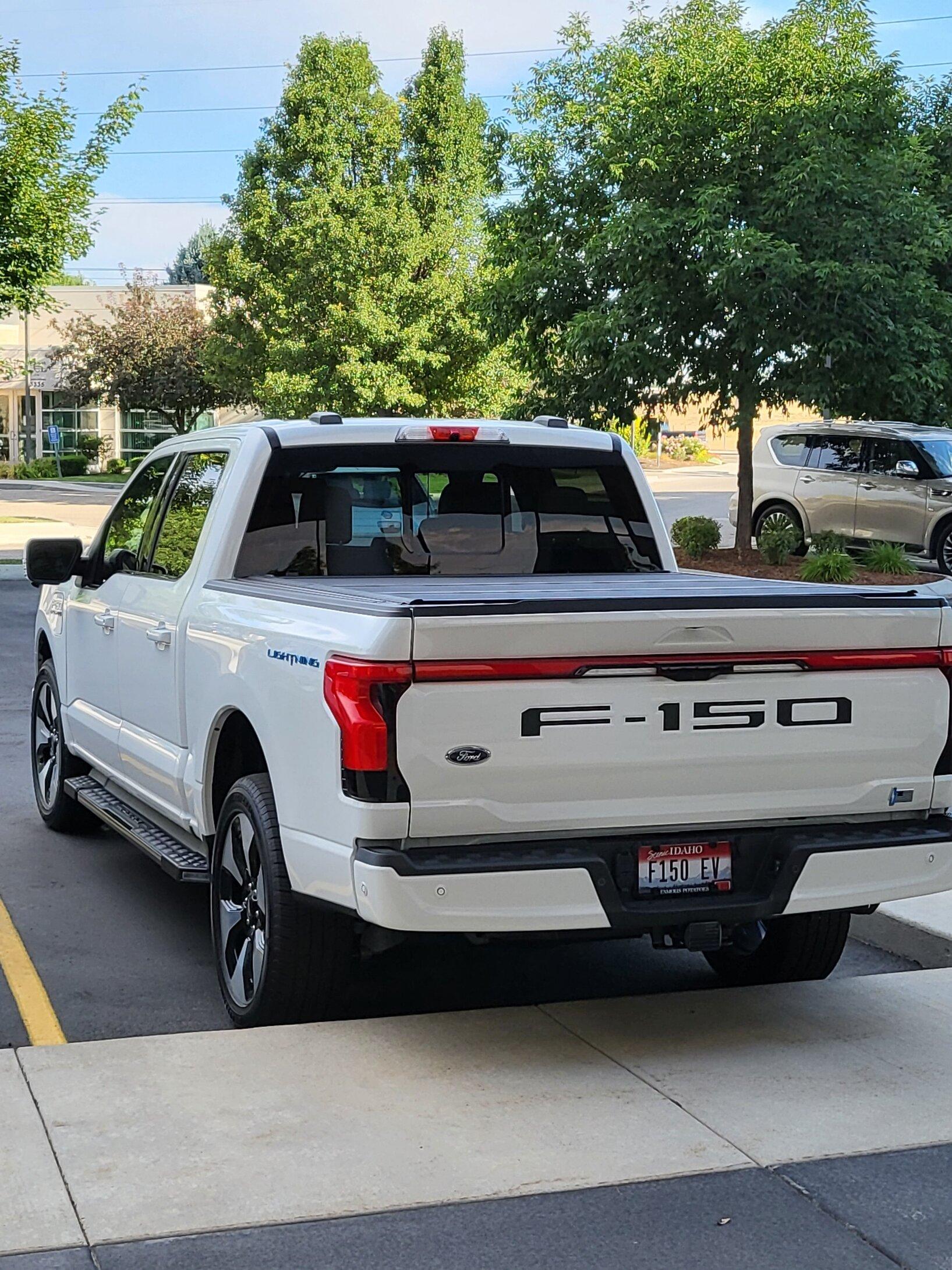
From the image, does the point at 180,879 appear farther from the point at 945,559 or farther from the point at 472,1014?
the point at 945,559

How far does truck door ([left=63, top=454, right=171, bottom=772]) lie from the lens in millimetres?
6996

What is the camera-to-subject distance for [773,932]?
570cm

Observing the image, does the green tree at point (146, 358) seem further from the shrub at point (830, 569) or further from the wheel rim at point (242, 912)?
the wheel rim at point (242, 912)

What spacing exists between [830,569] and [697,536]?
3791mm

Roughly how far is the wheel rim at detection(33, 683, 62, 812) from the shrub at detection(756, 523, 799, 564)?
15.5m

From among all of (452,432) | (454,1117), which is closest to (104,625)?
(452,432)

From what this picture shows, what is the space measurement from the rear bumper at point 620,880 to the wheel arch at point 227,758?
1.07m

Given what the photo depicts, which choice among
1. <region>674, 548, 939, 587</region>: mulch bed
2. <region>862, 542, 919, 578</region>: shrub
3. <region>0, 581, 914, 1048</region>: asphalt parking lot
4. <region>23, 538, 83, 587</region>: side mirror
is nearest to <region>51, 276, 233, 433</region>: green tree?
<region>674, 548, 939, 587</region>: mulch bed

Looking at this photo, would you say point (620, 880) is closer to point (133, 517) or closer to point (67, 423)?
point (133, 517)

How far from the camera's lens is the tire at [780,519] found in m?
23.6

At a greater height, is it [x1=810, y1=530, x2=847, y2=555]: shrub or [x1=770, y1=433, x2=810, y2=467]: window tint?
[x1=770, y1=433, x2=810, y2=467]: window tint

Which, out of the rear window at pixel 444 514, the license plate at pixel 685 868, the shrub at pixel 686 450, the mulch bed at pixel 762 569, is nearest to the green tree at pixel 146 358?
the shrub at pixel 686 450

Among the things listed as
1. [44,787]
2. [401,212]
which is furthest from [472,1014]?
[401,212]

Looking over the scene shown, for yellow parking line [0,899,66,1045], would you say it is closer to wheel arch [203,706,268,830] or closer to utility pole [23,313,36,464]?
wheel arch [203,706,268,830]
